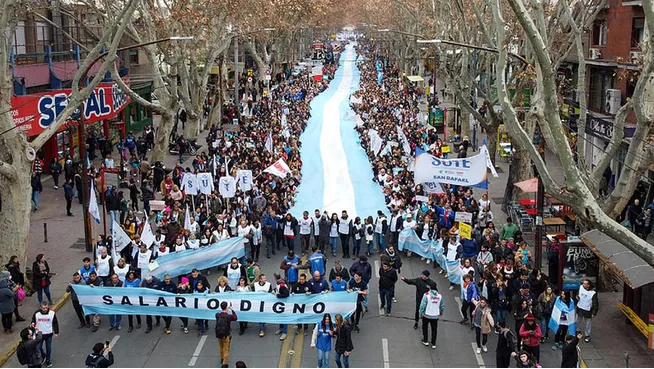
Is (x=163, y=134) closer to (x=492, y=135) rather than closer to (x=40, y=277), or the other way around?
(x=492, y=135)

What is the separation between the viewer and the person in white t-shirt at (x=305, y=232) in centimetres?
2161

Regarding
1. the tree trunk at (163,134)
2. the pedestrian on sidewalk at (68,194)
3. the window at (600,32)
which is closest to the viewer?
the pedestrian on sidewalk at (68,194)

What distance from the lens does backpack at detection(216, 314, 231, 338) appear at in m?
14.1

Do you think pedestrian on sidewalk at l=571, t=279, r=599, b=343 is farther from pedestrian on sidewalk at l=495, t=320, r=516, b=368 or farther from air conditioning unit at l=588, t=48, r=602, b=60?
air conditioning unit at l=588, t=48, r=602, b=60

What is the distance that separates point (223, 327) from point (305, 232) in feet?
25.8

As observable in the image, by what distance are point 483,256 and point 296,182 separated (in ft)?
39.5

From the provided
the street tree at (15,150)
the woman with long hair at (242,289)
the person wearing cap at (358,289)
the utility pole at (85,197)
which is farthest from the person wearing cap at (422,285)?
the utility pole at (85,197)

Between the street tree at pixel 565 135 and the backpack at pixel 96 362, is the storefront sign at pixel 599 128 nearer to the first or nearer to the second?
the street tree at pixel 565 135

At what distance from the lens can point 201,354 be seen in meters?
14.9

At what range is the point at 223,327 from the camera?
14.0 meters

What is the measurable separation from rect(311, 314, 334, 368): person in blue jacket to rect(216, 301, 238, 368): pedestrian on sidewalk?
5.31 ft

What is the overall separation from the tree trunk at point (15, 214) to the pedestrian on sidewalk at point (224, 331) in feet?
21.9

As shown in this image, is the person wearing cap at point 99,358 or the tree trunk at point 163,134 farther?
the tree trunk at point 163,134

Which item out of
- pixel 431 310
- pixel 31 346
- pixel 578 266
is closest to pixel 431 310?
pixel 431 310
